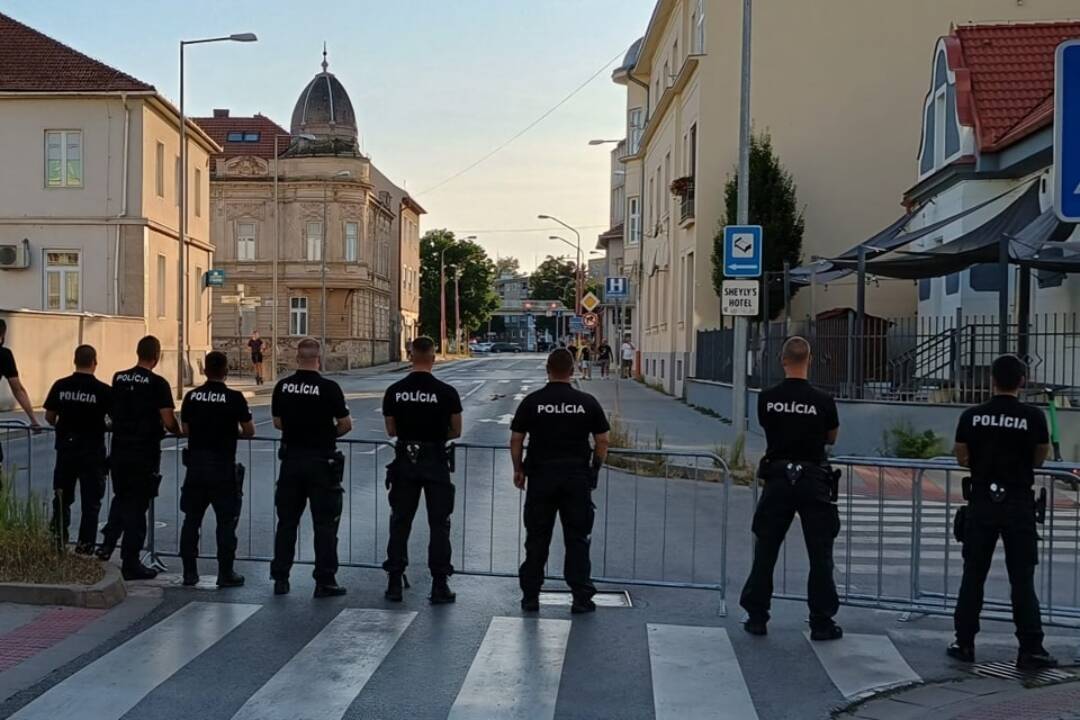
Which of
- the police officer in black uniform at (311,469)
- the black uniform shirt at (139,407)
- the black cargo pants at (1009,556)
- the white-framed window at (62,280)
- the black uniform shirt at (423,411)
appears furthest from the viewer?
the white-framed window at (62,280)

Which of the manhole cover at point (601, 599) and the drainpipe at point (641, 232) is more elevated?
the drainpipe at point (641, 232)

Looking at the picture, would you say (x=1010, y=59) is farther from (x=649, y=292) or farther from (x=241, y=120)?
(x=241, y=120)

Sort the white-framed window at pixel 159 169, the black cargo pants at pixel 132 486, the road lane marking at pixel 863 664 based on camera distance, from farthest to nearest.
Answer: the white-framed window at pixel 159 169 < the black cargo pants at pixel 132 486 < the road lane marking at pixel 863 664

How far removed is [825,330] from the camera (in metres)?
20.5

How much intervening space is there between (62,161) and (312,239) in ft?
84.6

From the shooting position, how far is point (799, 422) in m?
7.23

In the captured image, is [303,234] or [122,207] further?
[303,234]

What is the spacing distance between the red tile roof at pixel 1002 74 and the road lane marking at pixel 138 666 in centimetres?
1690

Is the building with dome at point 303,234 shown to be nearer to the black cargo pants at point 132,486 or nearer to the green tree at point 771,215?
the green tree at point 771,215

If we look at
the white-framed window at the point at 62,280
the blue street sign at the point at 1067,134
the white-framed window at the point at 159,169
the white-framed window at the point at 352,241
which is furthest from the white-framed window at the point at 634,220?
the blue street sign at the point at 1067,134

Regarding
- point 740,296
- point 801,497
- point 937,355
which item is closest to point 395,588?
point 801,497

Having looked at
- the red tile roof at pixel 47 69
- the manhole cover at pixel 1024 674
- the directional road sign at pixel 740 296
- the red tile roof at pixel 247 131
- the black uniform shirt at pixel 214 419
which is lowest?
the manhole cover at pixel 1024 674

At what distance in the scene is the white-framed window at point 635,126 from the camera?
5034cm

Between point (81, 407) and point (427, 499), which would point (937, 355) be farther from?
point (81, 407)
